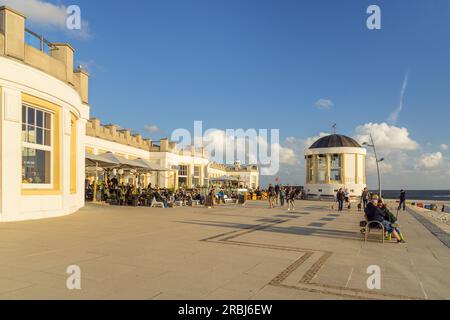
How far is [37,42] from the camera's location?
1343 centimetres

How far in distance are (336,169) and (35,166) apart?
1516 inches

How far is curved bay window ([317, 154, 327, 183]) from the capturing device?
45625 millimetres

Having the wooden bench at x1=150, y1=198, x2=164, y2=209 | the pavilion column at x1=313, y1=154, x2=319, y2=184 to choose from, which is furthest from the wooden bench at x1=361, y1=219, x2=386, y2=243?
the pavilion column at x1=313, y1=154, x2=319, y2=184

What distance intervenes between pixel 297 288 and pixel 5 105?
11.3 m

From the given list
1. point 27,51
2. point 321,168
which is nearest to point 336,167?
point 321,168

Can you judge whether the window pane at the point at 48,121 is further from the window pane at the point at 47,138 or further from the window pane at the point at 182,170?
the window pane at the point at 182,170

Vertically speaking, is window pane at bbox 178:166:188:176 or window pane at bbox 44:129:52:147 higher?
window pane at bbox 44:129:52:147

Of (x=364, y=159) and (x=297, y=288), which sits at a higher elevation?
(x=364, y=159)

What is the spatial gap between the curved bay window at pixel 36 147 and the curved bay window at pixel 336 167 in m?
37.4

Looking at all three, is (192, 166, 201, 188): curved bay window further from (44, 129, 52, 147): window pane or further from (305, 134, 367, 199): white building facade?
(44, 129, 52, 147): window pane

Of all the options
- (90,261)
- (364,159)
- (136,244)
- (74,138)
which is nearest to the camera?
(90,261)
